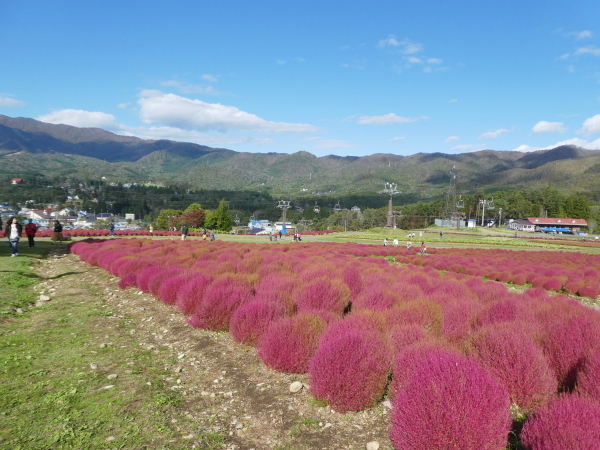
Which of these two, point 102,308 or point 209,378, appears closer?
point 209,378

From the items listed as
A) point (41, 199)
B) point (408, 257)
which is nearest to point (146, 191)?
point (41, 199)

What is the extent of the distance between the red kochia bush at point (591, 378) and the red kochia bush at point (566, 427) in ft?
3.41

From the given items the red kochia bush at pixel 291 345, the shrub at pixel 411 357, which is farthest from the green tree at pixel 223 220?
the shrub at pixel 411 357

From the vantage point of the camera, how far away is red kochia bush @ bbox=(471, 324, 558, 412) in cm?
417

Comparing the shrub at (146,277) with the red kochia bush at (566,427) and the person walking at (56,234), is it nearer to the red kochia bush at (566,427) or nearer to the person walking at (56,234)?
the red kochia bush at (566,427)

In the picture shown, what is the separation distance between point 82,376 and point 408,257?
1043 inches

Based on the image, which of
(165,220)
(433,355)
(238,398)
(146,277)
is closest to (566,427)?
(433,355)

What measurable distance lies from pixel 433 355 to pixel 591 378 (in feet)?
6.01

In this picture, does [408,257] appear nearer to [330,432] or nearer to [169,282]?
[169,282]

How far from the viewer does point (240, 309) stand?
23.1 ft

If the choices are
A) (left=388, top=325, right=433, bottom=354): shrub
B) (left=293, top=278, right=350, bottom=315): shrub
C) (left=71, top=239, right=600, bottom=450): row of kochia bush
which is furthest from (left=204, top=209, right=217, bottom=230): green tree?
(left=388, top=325, right=433, bottom=354): shrub

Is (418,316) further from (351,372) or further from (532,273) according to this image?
(532,273)

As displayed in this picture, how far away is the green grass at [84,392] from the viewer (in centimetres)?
375

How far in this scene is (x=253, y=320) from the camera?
22.2ft
